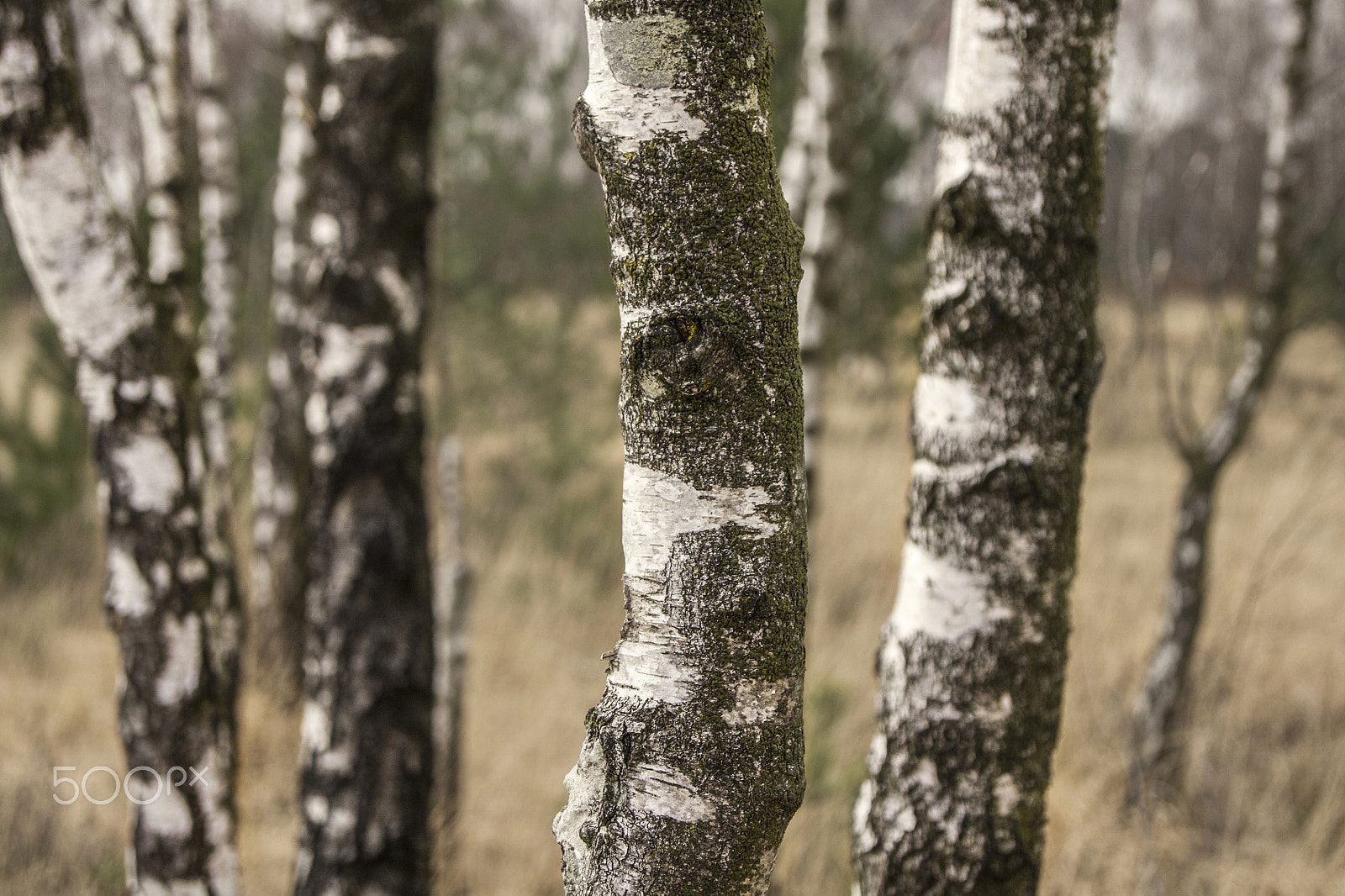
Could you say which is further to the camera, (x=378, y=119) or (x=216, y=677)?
(x=378, y=119)

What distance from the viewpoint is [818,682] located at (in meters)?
3.49

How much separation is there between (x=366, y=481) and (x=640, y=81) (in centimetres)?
139

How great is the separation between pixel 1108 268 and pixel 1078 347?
15498mm

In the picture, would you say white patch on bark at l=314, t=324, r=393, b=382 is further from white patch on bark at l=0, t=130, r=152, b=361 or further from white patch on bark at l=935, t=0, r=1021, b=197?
white patch on bark at l=935, t=0, r=1021, b=197

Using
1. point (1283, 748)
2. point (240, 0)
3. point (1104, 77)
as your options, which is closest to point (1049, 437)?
point (1104, 77)

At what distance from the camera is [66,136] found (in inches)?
48.7

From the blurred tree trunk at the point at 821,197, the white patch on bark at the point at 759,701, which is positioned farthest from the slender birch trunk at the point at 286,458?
the white patch on bark at the point at 759,701

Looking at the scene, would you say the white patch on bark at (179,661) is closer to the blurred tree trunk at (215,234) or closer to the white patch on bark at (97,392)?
the white patch on bark at (97,392)

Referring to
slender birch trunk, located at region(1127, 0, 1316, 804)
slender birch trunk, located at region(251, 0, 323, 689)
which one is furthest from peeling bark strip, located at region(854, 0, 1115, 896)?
slender birch trunk, located at region(251, 0, 323, 689)

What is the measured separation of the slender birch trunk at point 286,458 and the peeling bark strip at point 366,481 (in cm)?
135

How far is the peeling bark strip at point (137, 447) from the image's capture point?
1.23m

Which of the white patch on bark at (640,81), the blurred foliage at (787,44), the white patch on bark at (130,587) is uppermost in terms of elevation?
the blurred foliage at (787,44)

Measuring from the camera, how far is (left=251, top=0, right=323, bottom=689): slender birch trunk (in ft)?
10.5

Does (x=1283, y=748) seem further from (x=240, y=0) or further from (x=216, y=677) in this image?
(x=240, y=0)
